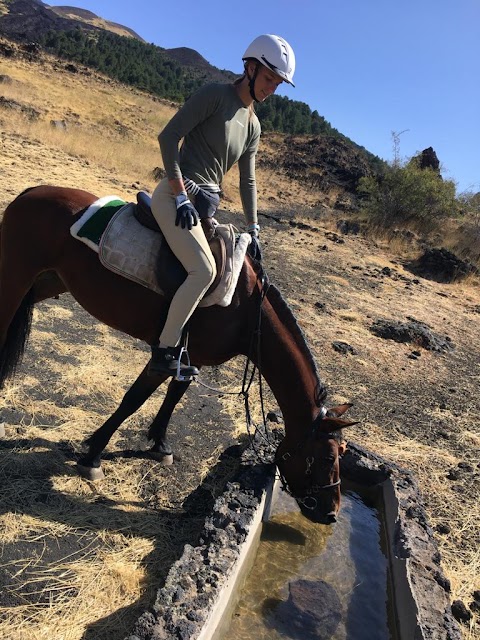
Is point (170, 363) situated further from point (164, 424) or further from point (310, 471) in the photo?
point (310, 471)

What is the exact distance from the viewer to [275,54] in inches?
110

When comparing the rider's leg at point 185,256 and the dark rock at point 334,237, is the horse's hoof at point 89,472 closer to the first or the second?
the rider's leg at point 185,256

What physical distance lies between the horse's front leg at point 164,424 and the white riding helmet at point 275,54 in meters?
2.28

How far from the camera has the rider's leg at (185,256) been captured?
296 cm

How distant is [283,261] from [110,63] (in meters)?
43.0

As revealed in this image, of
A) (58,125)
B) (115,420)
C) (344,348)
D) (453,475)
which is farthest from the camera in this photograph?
(58,125)

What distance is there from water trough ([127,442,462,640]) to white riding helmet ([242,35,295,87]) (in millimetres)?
2628

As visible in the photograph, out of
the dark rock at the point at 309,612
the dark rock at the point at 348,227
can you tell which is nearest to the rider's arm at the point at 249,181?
the dark rock at the point at 309,612

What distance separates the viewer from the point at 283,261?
37.8ft

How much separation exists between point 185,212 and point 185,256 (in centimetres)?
28

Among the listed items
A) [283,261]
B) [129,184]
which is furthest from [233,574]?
[129,184]

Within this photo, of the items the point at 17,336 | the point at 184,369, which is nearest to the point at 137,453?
the point at 184,369

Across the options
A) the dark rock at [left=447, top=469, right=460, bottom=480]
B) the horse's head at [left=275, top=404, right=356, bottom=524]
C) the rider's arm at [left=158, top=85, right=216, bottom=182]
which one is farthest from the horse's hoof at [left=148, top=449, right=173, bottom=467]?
the dark rock at [left=447, top=469, right=460, bottom=480]

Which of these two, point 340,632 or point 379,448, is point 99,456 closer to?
point 340,632
